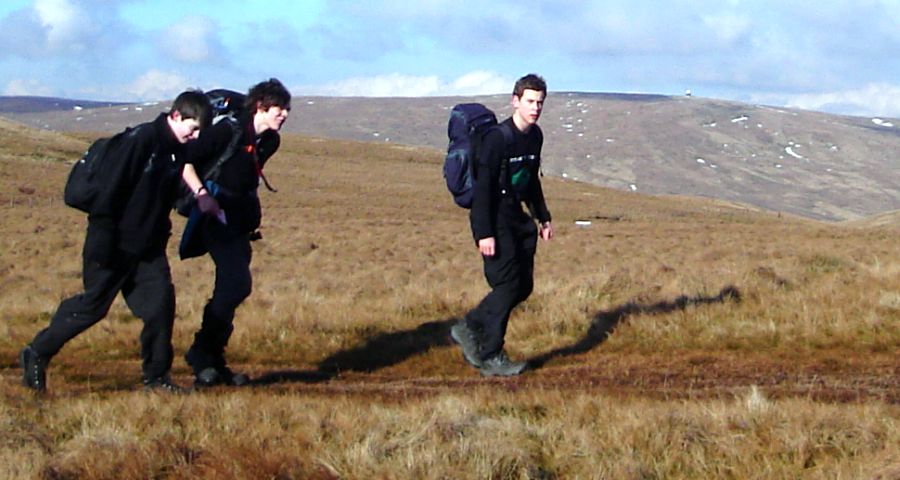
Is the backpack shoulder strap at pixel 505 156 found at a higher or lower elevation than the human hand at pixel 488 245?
higher

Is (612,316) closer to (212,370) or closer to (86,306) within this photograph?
(212,370)

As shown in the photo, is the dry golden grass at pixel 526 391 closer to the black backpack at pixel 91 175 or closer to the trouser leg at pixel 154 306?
the trouser leg at pixel 154 306

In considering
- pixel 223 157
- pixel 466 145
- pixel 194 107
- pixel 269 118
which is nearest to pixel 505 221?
pixel 466 145

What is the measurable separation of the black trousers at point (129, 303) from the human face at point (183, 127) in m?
0.74

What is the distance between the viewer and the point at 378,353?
8.84m

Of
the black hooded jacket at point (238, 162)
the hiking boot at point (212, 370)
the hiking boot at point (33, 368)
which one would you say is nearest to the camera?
the hiking boot at point (33, 368)

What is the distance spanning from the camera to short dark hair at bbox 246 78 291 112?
23.5ft

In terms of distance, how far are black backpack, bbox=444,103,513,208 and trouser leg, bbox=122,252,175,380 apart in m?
1.97

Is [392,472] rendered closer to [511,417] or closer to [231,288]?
[511,417]

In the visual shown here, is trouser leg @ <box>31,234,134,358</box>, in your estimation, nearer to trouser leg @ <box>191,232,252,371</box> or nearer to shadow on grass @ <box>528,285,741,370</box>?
trouser leg @ <box>191,232,252,371</box>

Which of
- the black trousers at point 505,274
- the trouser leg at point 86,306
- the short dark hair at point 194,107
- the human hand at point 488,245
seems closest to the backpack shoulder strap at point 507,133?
the black trousers at point 505,274

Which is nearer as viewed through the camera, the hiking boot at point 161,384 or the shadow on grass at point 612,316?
the hiking boot at point 161,384

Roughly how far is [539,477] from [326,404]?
1531 millimetres

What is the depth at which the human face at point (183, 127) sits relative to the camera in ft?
21.0
